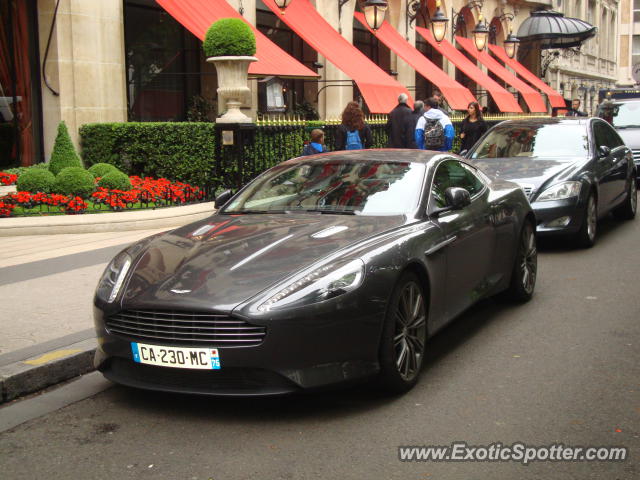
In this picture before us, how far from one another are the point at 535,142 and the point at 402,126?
358cm

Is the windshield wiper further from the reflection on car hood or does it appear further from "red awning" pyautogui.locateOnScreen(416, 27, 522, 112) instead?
"red awning" pyautogui.locateOnScreen(416, 27, 522, 112)

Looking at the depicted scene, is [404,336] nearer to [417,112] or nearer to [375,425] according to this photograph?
[375,425]

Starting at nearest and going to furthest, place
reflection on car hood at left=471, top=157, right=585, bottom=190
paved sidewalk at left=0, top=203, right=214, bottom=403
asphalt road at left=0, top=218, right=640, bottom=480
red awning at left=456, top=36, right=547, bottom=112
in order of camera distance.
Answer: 1. asphalt road at left=0, top=218, right=640, bottom=480
2. paved sidewalk at left=0, top=203, right=214, bottom=403
3. reflection on car hood at left=471, top=157, right=585, bottom=190
4. red awning at left=456, top=36, right=547, bottom=112

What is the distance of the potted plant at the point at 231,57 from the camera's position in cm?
1407

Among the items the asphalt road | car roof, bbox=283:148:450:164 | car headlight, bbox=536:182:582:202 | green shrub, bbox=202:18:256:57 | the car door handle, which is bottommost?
the asphalt road

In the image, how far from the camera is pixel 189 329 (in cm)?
449

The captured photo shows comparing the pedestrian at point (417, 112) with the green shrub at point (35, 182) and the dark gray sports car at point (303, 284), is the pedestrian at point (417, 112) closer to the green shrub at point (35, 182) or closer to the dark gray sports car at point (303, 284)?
the green shrub at point (35, 182)

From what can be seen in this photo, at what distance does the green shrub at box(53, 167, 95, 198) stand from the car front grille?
7.96 metres

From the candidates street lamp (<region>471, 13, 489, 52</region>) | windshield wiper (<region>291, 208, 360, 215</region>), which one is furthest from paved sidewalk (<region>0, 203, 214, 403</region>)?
street lamp (<region>471, 13, 489, 52</region>)

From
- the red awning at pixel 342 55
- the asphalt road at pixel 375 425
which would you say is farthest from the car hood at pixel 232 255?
the red awning at pixel 342 55

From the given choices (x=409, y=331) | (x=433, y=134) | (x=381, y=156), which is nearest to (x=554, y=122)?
(x=433, y=134)

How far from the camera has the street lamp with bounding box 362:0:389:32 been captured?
69.2 ft

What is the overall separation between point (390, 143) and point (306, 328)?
35.1 ft

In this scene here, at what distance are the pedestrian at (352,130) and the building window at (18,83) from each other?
5.83 m
